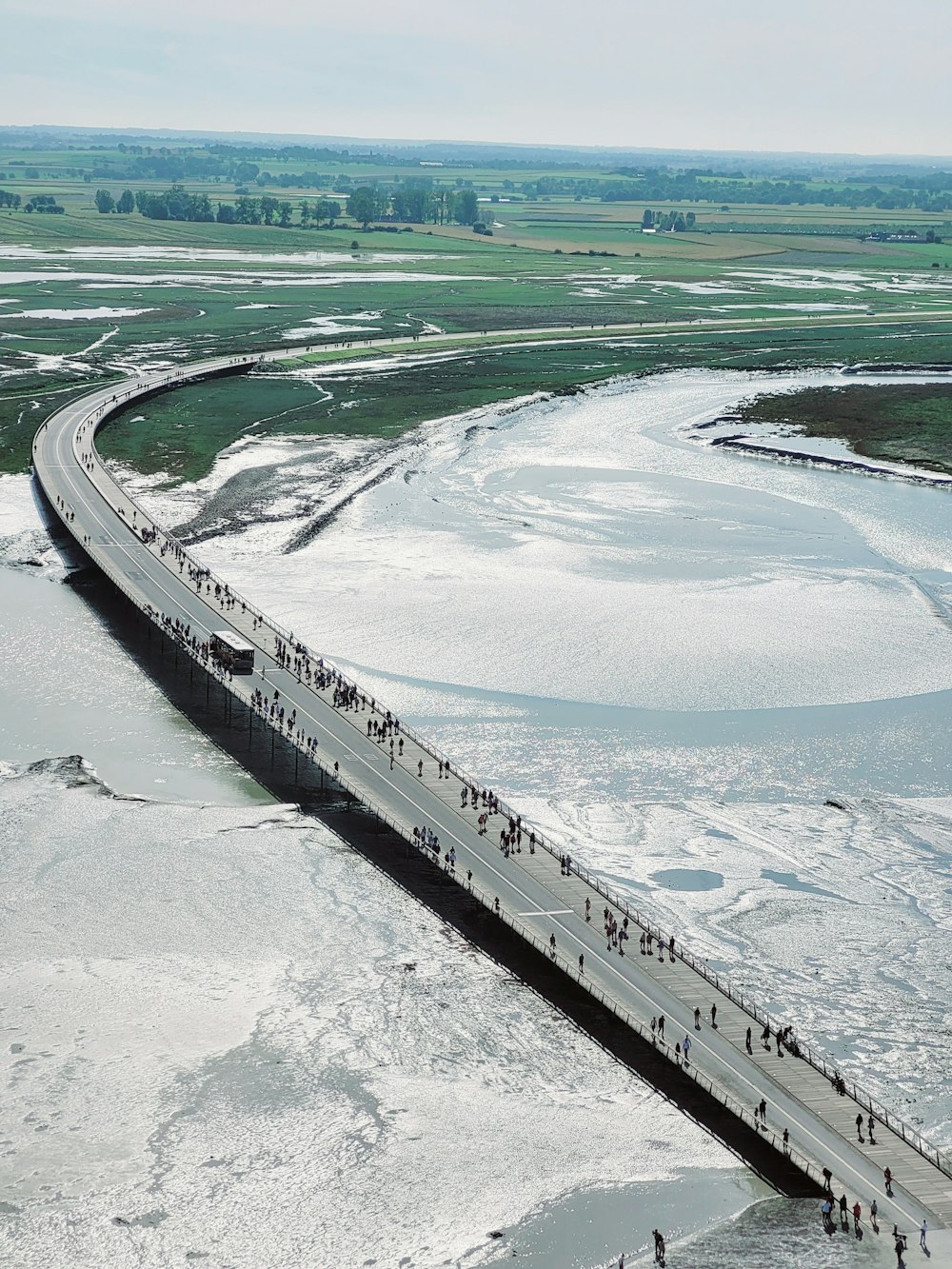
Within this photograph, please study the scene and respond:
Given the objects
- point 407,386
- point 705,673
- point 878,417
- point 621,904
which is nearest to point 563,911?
point 621,904

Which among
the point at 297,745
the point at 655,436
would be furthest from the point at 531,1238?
the point at 655,436

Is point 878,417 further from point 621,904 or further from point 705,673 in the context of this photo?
point 621,904

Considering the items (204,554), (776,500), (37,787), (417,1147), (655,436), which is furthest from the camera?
(655,436)

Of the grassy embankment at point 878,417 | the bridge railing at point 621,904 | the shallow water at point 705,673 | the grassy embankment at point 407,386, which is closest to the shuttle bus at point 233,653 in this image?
the bridge railing at point 621,904

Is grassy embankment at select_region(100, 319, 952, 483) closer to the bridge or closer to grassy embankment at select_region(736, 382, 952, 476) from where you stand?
grassy embankment at select_region(736, 382, 952, 476)

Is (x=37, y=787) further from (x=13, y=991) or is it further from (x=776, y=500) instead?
(x=776, y=500)
